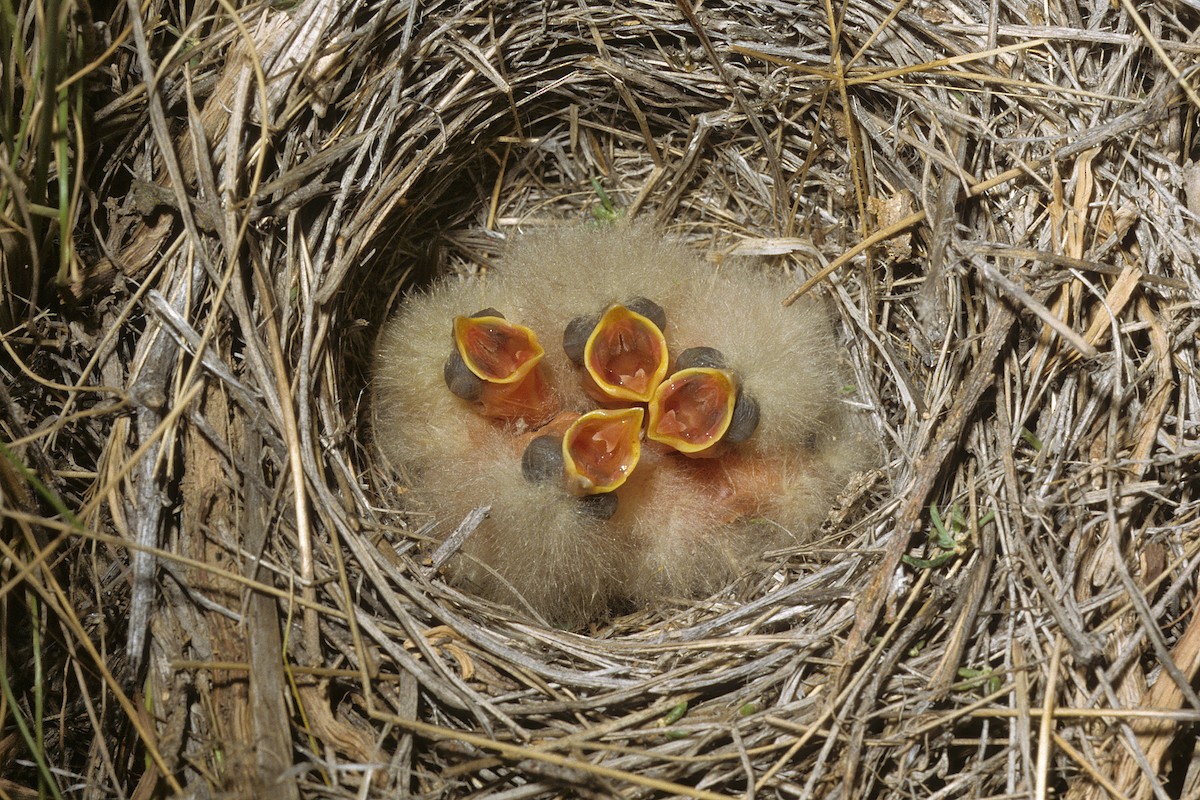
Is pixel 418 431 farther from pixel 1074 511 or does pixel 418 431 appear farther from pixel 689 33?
pixel 1074 511

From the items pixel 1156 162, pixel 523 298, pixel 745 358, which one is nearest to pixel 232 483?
pixel 523 298

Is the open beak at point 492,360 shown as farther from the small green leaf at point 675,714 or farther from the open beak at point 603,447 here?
the small green leaf at point 675,714

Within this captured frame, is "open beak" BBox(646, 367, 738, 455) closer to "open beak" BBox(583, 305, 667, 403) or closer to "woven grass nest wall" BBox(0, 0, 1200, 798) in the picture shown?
"open beak" BBox(583, 305, 667, 403)

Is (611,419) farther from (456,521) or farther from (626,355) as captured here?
(456,521)

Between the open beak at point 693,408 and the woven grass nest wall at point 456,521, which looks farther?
the open beak at point 693,408

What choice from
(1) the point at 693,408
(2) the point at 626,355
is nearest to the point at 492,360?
(2) the point at 626,355

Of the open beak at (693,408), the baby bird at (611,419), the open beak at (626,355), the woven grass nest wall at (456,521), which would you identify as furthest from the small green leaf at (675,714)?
the open beak at (626,355)

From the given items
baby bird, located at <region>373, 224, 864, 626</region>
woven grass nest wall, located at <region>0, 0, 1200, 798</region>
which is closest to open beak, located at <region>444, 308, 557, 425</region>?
baby bird, located at <region>373, 224, 864, 626</region>
